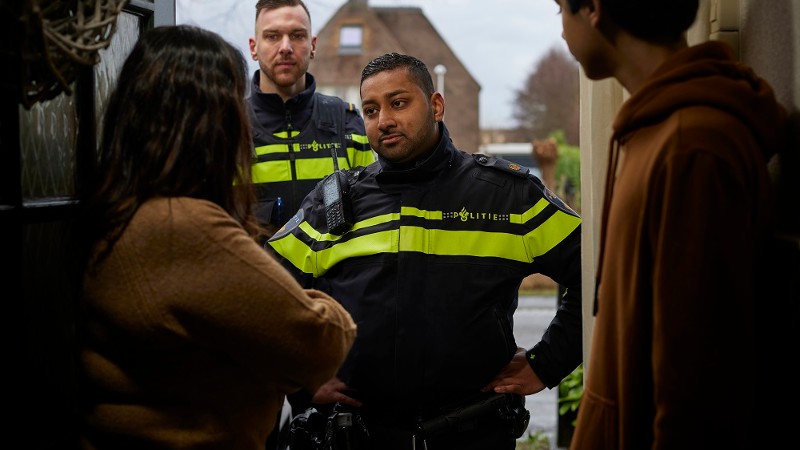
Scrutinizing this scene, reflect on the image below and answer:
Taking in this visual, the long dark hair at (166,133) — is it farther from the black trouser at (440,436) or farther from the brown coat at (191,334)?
the black trouser at (440,436)

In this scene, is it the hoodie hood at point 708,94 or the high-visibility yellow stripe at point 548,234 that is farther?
the high-visibility yellow stripe at point 548,234

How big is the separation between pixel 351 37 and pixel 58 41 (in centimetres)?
2947

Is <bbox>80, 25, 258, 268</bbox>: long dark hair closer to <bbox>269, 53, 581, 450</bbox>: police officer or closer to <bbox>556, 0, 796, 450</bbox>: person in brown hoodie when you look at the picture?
<bbox>556, 0, 796, 450</bbox>: person in brown hoodie

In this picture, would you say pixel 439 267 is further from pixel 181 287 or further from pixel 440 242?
pixel 181 287

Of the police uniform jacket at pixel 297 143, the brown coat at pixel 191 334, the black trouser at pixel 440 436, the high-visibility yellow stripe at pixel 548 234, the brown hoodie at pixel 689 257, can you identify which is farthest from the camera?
the police uniform jacket at pixel 297 143

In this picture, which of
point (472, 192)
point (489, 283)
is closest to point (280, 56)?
point (472, 192)

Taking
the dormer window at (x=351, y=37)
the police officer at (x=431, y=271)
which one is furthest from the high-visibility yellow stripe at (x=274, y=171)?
the dormer window at (x=351, y=37)

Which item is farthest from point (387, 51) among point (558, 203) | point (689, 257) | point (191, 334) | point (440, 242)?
point (689, 257)

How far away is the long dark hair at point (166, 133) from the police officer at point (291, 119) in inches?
76.9

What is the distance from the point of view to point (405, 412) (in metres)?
2.75

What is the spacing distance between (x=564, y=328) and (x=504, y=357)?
0.26m

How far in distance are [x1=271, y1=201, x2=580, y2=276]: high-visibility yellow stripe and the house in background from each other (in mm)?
25568

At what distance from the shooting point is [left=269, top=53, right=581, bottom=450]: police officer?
272 cm

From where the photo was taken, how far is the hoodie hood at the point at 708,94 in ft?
5.17
